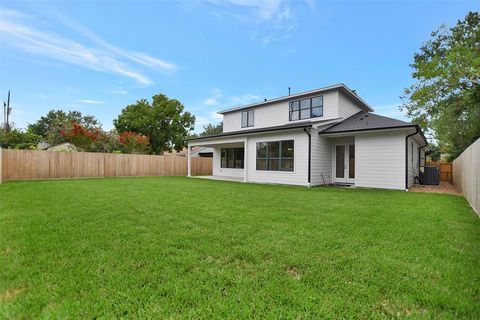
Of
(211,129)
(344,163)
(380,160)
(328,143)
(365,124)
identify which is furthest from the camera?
(211,129)

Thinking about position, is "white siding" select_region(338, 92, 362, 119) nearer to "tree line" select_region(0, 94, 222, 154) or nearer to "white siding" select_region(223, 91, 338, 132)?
"white siding" select_region(223, 91, 338, 132)

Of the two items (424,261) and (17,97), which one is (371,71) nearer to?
(424,261)

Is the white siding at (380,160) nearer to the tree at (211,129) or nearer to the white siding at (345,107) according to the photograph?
the white siding at (345,107)

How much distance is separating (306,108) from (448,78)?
7484 mm

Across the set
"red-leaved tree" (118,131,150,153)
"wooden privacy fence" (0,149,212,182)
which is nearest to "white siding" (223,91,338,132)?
"wooden privacy fence" (0,149,212,182)

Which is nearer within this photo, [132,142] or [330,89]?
[330,89]

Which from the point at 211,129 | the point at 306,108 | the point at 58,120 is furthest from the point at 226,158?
the point at 58,120

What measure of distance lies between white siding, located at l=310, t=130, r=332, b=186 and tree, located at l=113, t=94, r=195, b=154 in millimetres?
20085

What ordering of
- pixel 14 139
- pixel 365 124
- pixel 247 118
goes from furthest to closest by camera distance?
pixel 14 139
pixel 247 118
pixel 365 124

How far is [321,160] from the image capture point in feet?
40.7

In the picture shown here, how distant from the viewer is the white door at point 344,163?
12367 mm

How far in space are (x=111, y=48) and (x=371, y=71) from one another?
15.6 meters

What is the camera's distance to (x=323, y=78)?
18.9 m

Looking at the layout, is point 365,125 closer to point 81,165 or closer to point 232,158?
point 232,158
